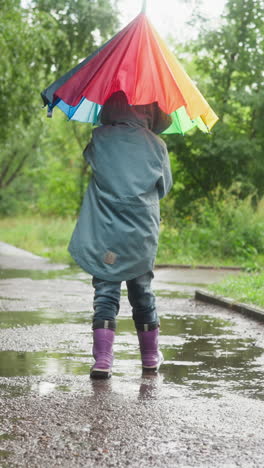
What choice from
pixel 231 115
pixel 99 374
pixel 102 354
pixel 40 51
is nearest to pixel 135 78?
pixel 102 354

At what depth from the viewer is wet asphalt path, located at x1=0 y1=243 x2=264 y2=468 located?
3.87m

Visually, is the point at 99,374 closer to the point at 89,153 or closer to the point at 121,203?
the point at 121,203

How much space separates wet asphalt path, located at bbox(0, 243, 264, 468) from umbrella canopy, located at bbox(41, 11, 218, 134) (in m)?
1.84

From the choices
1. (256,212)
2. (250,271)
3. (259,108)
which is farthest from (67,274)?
(259,108)

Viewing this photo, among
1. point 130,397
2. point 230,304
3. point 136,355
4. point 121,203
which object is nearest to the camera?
point 130,397

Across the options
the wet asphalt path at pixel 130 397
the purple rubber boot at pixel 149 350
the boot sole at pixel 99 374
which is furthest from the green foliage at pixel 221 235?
the boot sole at pixel 99 374

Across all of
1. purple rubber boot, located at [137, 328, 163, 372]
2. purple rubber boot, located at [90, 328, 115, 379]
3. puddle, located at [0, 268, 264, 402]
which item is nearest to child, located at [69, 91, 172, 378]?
purple rubber boot, located at [90, 328, 115, 379]

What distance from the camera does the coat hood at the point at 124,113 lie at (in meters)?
5.79

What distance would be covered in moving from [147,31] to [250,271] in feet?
35.8

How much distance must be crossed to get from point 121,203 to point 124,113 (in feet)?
2.16

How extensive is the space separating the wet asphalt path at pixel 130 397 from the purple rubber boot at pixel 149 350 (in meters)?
0.09

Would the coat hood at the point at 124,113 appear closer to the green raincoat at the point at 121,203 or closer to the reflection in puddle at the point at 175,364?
the green raincoat at the point at 121,203

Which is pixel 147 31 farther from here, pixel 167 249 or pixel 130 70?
pixel 167 249

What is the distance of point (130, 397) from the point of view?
201 inches
